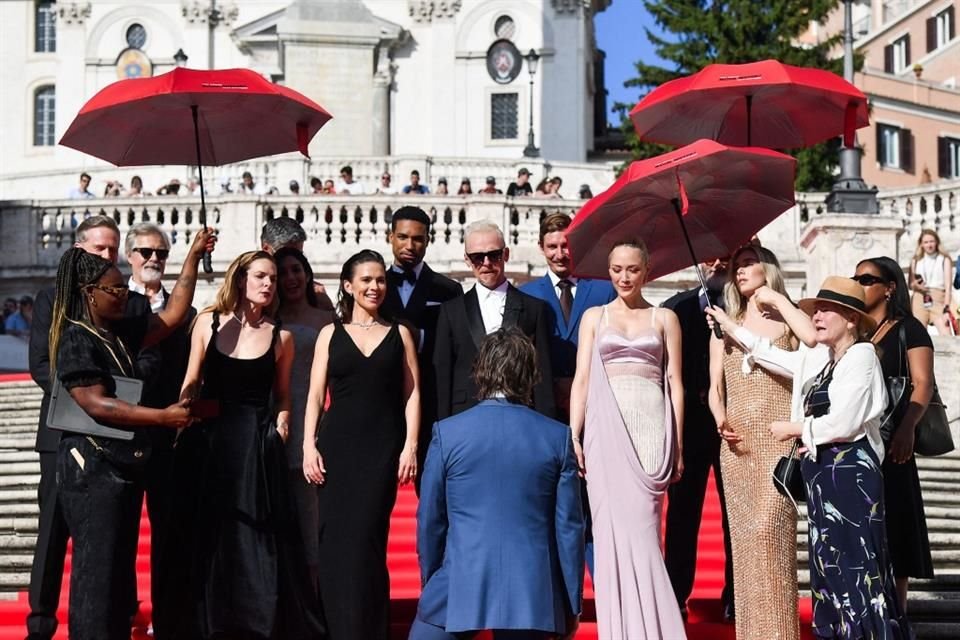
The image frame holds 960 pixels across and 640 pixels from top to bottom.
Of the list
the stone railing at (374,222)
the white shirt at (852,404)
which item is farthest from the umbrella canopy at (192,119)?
the stone railing at (374,222)

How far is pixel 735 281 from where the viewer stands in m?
9.31

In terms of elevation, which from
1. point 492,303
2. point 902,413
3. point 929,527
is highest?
point 492,303

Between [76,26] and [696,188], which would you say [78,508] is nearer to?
[696,188]

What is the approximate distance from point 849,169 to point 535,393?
43.8 ft

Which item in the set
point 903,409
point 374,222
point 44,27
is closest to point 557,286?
point 903,409

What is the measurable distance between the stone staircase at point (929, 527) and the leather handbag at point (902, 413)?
Result: 93cm

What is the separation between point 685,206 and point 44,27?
5642cm

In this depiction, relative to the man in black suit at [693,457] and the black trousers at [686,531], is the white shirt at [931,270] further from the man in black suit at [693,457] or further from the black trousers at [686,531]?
the black trousers at [686,531]

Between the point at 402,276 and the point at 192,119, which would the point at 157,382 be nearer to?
the point at 402,276

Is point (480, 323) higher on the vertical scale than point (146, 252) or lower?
lower

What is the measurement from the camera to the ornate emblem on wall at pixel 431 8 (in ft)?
181

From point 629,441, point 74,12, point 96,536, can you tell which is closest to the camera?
point 96,536

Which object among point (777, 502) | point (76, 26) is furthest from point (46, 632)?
point (76, 26)

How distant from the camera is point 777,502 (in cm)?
886
